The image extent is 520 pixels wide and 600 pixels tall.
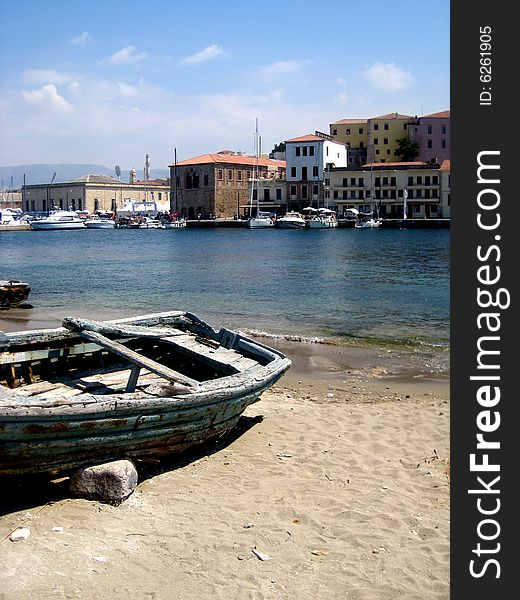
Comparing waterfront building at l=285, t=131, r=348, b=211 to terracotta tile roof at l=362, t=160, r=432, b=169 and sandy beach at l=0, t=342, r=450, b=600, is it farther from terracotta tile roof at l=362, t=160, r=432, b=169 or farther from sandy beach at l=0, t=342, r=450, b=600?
sandy beach at l=0, t=342, r=450, b=600

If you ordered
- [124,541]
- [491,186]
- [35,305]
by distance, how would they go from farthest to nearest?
[35,305]
[124,541]
[491,186]

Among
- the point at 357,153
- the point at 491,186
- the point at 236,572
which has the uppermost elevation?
the point at 357,153

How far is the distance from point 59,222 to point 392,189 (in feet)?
146

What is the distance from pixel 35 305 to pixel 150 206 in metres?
87.0

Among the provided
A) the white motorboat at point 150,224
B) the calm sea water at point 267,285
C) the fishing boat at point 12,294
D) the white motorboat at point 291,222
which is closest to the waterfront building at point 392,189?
the white motorboat at point 291,222

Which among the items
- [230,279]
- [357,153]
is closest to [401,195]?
[357,153]

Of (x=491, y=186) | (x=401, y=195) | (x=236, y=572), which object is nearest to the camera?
(x=491, y=186)

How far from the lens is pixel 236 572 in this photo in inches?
→ 212

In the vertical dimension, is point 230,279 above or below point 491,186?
below

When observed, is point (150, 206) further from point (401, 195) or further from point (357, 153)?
point (401, 195)

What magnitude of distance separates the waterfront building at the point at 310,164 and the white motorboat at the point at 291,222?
4.84 meters

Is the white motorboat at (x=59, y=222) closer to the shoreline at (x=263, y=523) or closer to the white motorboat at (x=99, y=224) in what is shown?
the white motorboat at (x=99, y=224)

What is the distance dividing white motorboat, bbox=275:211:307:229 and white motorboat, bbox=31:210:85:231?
29.8 metres

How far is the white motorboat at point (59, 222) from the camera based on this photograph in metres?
98.7
